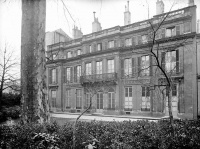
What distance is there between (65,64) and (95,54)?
22.0 ft

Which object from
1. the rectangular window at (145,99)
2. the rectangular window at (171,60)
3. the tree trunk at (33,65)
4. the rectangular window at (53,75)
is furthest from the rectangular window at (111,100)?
the tree trunk at (33,65)

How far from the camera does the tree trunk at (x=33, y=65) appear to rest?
491 cm

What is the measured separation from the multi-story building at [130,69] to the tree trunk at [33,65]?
301 inches

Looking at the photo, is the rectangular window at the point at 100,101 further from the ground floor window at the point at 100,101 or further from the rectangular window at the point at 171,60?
the rectangular window at the point at 171,60

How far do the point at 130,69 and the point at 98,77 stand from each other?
4.63 meters

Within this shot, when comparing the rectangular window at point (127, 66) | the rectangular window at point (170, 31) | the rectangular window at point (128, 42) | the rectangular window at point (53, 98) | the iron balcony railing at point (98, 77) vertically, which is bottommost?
the rectangular window at point (53, 98)

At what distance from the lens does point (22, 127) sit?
4.76 metres

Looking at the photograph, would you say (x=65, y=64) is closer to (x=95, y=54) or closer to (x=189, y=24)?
(x=95, y=54)

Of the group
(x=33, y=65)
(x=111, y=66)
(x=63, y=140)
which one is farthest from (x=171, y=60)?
(x=33, y=65)

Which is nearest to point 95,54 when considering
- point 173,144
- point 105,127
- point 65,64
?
point 65,64

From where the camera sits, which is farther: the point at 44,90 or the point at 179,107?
the point at 179,107

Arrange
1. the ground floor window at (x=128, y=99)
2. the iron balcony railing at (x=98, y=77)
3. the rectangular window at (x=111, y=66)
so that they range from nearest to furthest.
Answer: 1. the ground floor window at (x=128, y=99)
2. the iron balcony railing at (x=98, y=77)
3. the rectangular window at (x=111, y=66)

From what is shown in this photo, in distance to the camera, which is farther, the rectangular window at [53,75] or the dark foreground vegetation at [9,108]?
the rectangular window at [53,75]

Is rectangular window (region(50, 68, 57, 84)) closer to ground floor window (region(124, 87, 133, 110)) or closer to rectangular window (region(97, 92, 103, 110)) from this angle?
rectangular window (region(97, 92, 103, 110))
